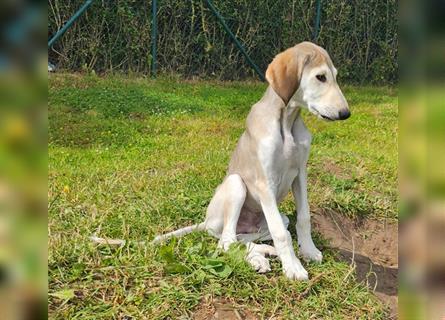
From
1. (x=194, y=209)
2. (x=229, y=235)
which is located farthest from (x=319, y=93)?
(x=194, y=209)

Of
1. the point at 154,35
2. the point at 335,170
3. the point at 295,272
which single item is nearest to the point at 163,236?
the point at 295,272

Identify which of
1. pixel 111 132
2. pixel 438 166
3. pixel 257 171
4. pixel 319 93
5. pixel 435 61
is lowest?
pixel 111 132

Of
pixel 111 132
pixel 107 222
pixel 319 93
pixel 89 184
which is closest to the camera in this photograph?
pixel 319 93

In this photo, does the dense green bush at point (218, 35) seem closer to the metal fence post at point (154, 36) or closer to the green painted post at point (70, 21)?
the metal fence post at point (154, 36)

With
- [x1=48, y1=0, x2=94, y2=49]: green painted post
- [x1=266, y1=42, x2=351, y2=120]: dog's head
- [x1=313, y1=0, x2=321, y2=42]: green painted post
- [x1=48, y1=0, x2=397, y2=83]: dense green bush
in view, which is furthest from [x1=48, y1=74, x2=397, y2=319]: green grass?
[x1=313, y1=0, x2=321, y2=42]: green painted post

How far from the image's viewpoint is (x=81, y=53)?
1234 centimetres

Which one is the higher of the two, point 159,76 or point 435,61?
point 435,61

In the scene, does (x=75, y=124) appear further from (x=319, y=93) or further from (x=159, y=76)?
(x=319, y=93)

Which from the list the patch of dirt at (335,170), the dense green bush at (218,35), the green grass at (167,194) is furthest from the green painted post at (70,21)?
the patch of dirt at (335,170)

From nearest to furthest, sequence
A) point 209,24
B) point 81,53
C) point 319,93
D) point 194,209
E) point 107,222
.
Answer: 1. point 319,93
2. point 107,222
3. point 194,209
4. point 81,53
5. point 209,24

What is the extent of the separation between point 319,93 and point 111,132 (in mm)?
4984

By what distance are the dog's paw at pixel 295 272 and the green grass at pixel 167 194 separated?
0.06 m

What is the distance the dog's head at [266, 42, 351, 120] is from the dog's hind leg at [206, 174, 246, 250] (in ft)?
2.78

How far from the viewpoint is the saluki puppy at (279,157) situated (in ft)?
13.5
